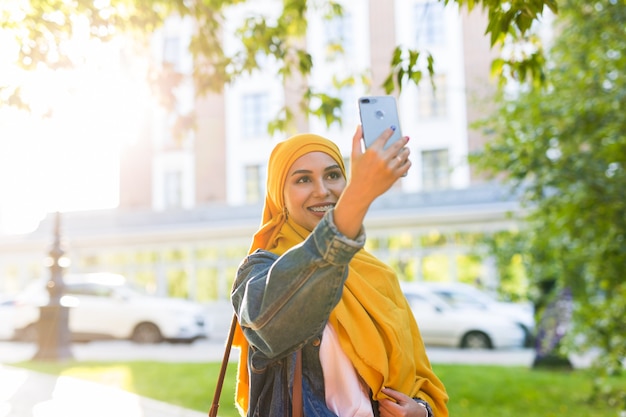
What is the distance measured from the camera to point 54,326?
11.8 meters

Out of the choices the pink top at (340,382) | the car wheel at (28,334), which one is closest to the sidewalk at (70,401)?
the pink top at (340,382)

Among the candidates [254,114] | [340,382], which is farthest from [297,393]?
[254,114]

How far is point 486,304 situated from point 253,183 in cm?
1125

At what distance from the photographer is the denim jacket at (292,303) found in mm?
1391

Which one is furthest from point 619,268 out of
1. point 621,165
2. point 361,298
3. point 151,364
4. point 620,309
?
point 151,364

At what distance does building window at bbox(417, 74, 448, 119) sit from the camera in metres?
21.9

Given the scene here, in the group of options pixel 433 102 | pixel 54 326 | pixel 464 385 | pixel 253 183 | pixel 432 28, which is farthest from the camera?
pixel 253 183

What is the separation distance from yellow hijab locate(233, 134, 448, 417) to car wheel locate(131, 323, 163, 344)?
1452cm

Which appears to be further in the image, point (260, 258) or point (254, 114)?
point (254, 114)

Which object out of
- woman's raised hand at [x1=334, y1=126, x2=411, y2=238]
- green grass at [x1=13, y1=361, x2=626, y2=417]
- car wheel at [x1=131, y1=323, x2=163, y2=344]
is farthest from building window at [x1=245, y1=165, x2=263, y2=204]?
woman's raised hand at [x1=334, y1=126, x2=411, y2=238]

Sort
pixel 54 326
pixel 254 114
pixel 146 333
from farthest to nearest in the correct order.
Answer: pixel 254 114
pixel 146 333
pixel 54 326

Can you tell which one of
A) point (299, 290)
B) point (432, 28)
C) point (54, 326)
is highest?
point (432, 28)

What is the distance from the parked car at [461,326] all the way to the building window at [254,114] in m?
11.1

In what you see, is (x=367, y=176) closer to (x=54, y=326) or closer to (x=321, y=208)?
(x=321, y=208)
